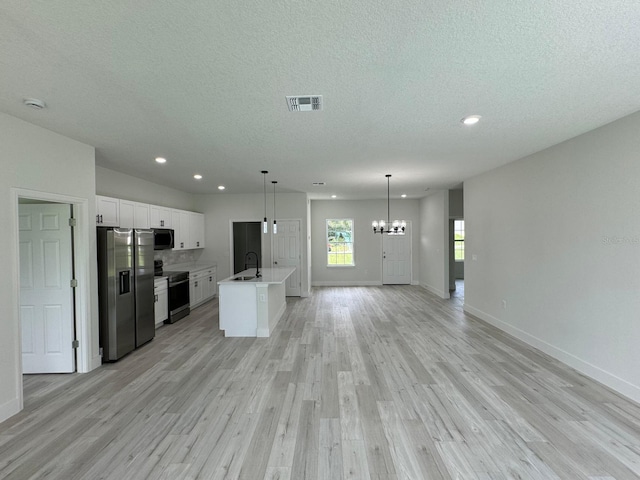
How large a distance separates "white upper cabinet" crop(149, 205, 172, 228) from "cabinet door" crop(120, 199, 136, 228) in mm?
469

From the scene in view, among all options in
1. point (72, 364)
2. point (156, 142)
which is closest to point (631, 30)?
point (156, 142)

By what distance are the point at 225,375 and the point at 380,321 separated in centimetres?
306

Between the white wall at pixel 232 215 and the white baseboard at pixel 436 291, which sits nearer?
the white baseboard at pixel 436 291

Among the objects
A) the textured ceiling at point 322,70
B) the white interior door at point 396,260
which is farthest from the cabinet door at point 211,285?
the white interior door at point 396,260

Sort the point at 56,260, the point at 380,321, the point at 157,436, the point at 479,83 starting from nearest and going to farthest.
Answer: the point at 479,83
the point at 157,436
the point at 56,260
the point at 380,321

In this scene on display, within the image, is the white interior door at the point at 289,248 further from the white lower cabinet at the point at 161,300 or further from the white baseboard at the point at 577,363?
the white baseboard at the point at 577,363

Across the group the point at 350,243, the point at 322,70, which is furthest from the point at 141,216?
the point at 350,243

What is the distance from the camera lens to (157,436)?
2262 millimetres

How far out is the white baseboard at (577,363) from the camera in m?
2.75

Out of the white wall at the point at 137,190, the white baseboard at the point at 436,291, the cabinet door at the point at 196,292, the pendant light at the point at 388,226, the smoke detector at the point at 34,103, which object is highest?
the smoke detector at the point at 34,103

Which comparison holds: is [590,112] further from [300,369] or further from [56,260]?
[56,260]

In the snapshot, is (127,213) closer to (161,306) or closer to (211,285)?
(161,306)

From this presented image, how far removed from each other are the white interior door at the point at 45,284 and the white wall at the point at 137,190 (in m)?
1.38

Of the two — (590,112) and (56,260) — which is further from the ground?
(590,112)
